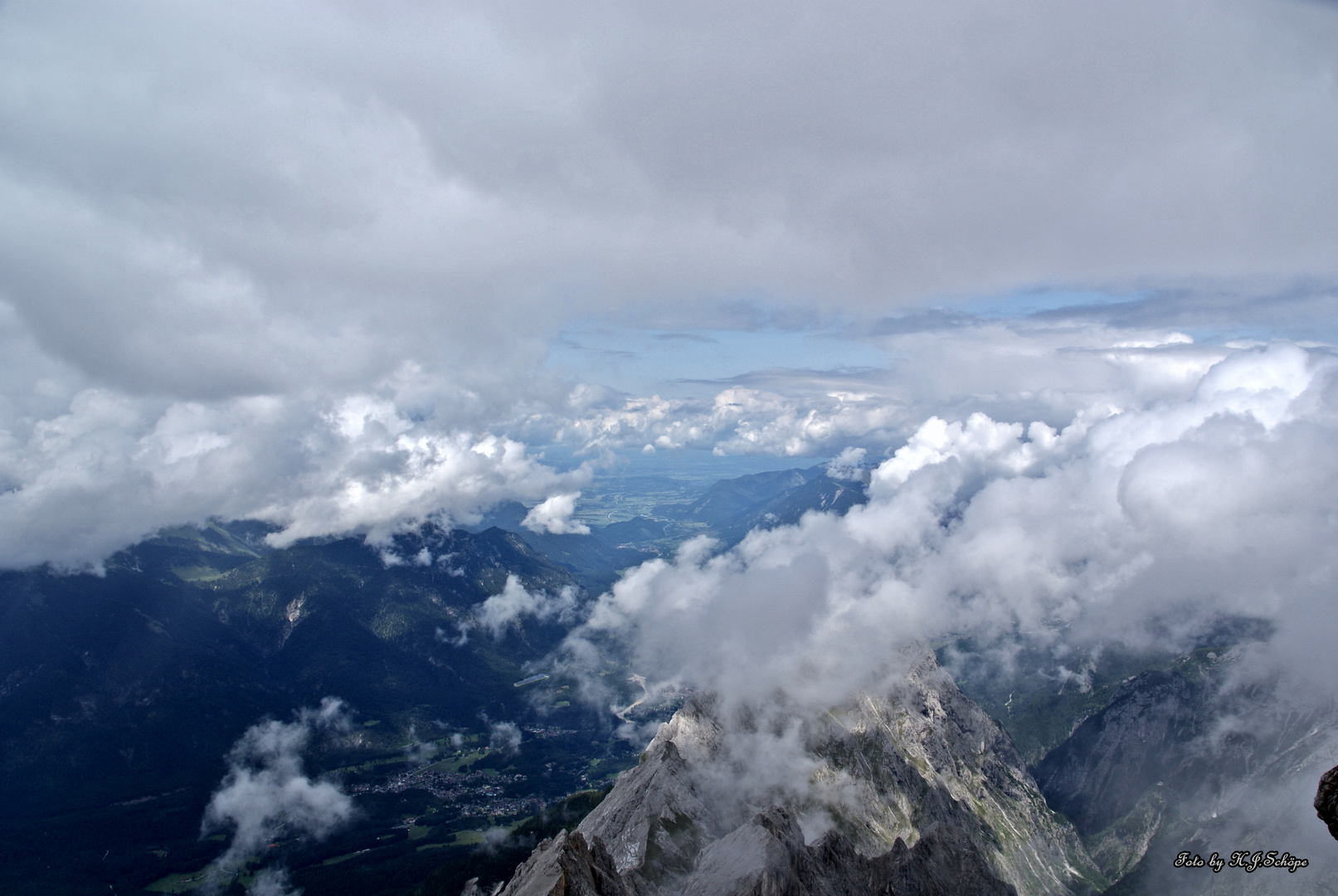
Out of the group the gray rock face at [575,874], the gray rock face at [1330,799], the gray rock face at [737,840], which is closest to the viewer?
the gray rock face at [1330,799]

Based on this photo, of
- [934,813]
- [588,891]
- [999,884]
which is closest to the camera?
[588,891]

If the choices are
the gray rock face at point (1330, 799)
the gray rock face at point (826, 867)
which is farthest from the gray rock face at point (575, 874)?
the gray rock face at point (1330, 799)

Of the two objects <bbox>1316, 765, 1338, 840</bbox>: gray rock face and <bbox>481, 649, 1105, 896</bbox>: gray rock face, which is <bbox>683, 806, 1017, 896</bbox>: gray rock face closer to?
<bbox>481, 649, 1105, 896</bbox>: gray rock face

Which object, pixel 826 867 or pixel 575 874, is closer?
pixel 575 874

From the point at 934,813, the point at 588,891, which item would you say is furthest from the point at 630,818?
the point at 934,813

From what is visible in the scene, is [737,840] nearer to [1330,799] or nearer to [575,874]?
[575,874]

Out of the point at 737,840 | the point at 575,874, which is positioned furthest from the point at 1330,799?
the point at 737,840

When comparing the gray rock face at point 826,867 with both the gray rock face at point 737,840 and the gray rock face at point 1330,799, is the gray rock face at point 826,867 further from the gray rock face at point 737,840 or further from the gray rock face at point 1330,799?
the gray rock face at point 1330,799

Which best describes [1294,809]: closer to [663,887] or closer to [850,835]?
[850,835]

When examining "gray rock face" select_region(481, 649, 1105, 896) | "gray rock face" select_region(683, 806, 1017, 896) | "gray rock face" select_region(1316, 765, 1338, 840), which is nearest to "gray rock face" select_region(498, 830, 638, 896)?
"gray rock face" select_region(481, 649, 1105, 896)

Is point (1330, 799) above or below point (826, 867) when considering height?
above

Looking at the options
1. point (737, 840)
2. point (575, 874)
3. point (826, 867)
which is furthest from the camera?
point (826, 867)
